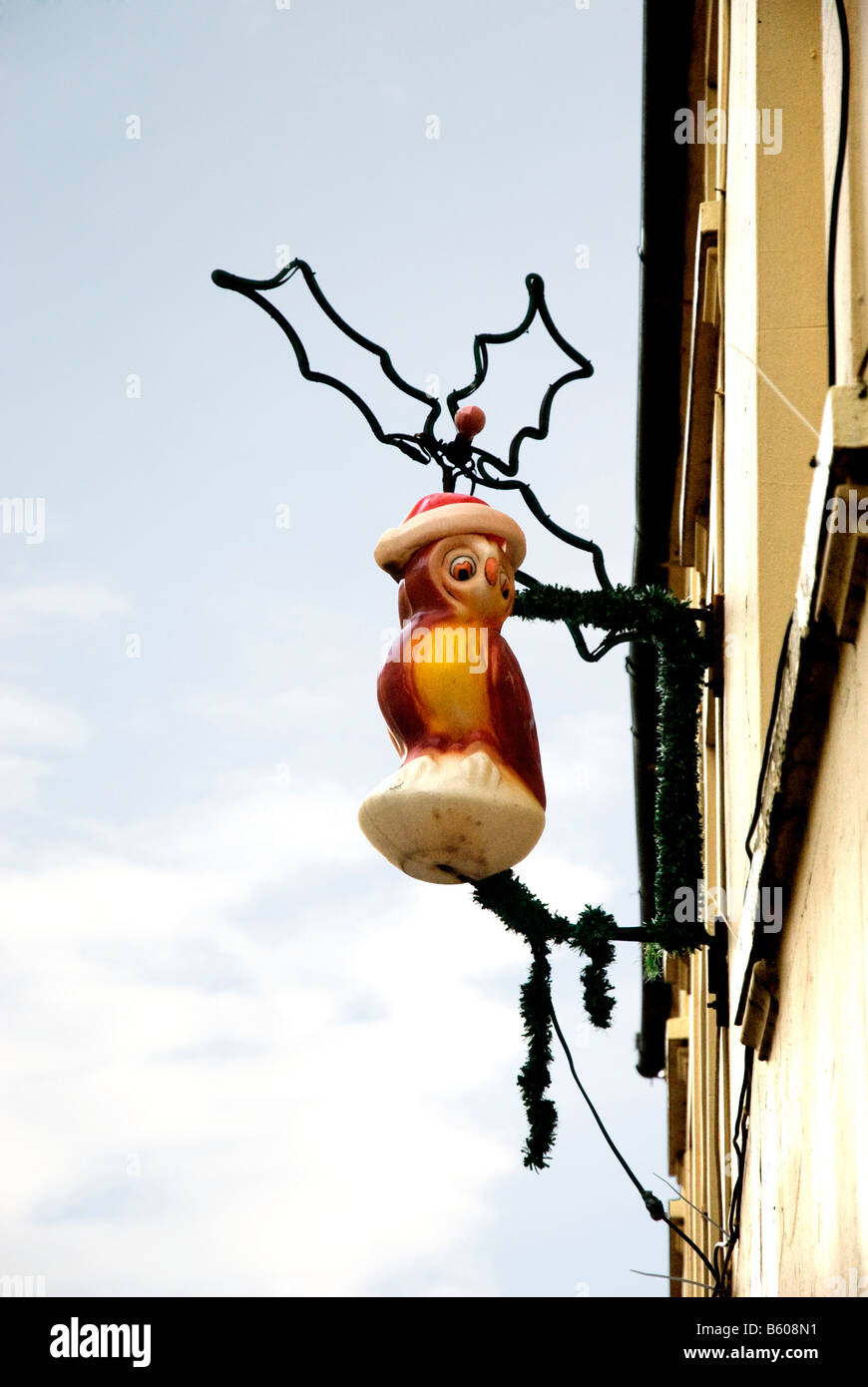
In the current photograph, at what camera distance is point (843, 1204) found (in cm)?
396

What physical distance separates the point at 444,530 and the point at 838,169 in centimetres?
249

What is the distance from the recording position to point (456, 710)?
19.2ft

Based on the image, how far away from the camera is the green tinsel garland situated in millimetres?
6152

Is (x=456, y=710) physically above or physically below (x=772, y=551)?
below

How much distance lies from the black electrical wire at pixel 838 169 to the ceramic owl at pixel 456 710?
214 centimetres

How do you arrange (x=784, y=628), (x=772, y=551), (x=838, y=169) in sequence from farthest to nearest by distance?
(x=772, y=551) < (x=784, y=628) < (x=838, y=169)

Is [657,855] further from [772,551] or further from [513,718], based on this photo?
[772,551]

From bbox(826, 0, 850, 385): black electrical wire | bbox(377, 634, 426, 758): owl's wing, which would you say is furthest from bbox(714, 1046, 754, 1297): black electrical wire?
bbox(826, 0, 850, 385): black electrical wire

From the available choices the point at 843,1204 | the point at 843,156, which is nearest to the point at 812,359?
the point at 843,156

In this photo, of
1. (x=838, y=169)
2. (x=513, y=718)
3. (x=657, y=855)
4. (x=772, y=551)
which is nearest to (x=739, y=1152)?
(x=657, y=855)

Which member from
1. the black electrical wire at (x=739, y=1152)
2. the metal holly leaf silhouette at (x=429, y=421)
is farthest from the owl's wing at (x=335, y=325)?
the black electrical wire at (x=739, y=1152)

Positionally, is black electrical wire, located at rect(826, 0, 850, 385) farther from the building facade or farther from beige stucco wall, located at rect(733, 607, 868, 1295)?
beige stucco wall, located at rect(733, 607, 868, 1295)

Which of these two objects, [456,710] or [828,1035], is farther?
[456,710]
